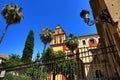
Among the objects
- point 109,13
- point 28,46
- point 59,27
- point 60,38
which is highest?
point 59,27

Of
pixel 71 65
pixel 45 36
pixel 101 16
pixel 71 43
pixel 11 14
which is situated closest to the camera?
pixel 101 16

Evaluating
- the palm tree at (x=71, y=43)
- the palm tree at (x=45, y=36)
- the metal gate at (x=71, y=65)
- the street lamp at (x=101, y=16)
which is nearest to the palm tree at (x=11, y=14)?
the palm tree at (x=45, y=36)

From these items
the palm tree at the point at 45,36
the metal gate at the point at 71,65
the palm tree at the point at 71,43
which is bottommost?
the metal gate at the point at 71,65

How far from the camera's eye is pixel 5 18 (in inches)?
982

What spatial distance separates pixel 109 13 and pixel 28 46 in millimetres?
36728

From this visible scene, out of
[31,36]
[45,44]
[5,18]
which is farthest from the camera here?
[31,36]

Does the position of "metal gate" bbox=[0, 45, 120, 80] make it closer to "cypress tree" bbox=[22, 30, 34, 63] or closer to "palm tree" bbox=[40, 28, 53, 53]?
"palm tree" bbox=[40, 28, 53, 53]

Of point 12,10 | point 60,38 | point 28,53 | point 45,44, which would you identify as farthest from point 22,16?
point 60,38

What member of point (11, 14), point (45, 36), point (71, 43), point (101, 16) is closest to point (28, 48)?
point (45, 36)

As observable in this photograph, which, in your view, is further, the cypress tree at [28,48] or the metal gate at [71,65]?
the cypress tree at [28,48]

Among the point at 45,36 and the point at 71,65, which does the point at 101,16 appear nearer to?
the point at 71,65

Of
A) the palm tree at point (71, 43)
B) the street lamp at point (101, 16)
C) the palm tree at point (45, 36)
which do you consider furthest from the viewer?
the palm tree at point (71, 43)

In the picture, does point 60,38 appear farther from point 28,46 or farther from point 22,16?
point 22,16

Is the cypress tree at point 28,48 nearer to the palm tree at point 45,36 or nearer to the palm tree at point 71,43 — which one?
the palm tree at point 45,36
